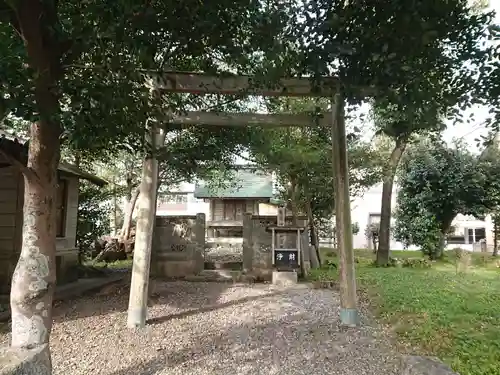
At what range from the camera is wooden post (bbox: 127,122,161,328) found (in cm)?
528

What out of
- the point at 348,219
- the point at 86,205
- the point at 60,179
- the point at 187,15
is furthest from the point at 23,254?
the point at 86,205

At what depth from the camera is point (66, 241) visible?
27.8 feet

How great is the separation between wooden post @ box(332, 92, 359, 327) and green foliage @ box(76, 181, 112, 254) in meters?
7.25

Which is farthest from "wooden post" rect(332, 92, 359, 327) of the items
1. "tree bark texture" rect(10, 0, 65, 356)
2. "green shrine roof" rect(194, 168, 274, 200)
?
"green shrine roof" rect(194, 168, 274, 200)

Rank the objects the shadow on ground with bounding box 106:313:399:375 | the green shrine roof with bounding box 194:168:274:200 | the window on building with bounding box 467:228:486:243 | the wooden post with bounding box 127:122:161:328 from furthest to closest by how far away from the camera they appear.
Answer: the window on building with bounding box 467:228:486:243 → the green shrine roof with bounding box 194:168:274:200 → the wooden post with bounding box 127:122:161:328 → the shadow on ground with bounding box 106:313:399:375

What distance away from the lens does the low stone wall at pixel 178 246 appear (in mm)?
9586

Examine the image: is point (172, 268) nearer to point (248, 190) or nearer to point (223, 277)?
point (223, 277)

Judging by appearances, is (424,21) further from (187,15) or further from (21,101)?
(21,101)

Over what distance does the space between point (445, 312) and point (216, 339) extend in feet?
11.7

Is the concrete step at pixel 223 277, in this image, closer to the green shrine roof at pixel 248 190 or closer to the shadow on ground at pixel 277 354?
the shadow on ground at pixel 277 354

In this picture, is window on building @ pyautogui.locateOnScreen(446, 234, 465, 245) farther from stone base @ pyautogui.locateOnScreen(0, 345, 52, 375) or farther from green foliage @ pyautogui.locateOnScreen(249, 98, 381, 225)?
stone base @ pyautogui.locateOnScreen(0, 345, 52, 375)

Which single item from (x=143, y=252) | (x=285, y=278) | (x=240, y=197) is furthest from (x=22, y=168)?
(x=240, y=197)

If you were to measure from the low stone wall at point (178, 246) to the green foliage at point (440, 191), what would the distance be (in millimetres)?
8642

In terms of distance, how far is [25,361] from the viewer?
8.78 feet
